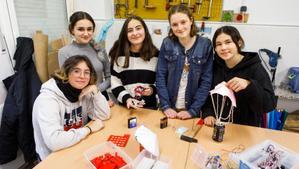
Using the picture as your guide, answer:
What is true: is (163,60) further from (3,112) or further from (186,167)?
(3,112)

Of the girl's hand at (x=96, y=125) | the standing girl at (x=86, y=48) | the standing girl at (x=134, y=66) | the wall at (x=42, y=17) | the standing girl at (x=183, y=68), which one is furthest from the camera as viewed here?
the wall at (x=42, y=17)

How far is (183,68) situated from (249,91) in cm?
52

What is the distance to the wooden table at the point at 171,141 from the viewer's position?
3.72ft

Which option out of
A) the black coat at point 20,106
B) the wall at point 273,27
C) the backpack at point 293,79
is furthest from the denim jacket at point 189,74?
the backpack at point 293,79

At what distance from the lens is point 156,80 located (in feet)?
5.69

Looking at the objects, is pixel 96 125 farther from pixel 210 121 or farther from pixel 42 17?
pixel 42 17

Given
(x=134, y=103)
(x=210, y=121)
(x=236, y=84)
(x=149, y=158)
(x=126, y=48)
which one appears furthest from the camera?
(x=126, y=48)

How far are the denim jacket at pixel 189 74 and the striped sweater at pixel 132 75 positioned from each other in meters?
0.08

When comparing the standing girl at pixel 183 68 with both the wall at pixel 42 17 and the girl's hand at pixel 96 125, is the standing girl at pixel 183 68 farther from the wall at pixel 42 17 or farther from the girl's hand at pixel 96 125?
the wall at pixel 42 17

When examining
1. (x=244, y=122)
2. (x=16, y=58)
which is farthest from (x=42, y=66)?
(x=244, y=122)

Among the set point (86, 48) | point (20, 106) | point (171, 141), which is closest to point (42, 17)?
point (86, 48)

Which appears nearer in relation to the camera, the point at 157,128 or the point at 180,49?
the point at 157,128

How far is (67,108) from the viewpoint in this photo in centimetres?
145

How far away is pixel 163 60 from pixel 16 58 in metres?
1.36
